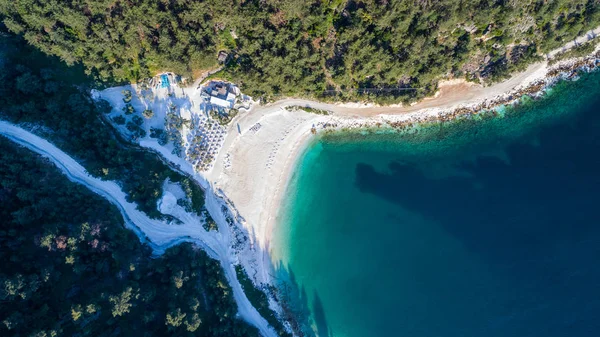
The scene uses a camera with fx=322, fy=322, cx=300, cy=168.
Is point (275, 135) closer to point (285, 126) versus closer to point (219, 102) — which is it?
point (285, 126)

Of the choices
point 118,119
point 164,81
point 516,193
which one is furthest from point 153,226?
point 516,193

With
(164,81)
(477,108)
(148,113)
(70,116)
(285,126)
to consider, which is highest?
(477,108)

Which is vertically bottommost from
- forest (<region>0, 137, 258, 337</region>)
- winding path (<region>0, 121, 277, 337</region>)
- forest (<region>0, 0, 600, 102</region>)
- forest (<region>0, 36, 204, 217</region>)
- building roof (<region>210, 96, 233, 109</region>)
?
forest (<region>0, 137, 258, 337</region>)

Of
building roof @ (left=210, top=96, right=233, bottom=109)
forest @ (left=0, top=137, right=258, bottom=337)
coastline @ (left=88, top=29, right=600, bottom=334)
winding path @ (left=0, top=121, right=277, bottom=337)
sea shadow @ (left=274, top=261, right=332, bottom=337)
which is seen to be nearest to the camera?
forest @ (left=0, top=137, right=258, bottom=337)

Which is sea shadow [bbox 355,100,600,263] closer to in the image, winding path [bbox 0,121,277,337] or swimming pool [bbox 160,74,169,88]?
winding path [bbox 0,121,277,337]

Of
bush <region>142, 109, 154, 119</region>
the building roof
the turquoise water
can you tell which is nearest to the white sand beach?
the building roof

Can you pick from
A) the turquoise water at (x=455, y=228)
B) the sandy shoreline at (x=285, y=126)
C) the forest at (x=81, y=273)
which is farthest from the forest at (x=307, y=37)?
the forest at (x=81, y=273)

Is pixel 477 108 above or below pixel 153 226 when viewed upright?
above

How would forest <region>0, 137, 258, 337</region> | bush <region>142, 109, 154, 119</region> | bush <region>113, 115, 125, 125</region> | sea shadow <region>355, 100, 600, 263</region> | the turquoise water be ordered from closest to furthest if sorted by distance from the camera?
forest <region>0, 137, 258, 337</region>
bush <region>142, 109, 154, 119</region>
bush <region>113, 115, 125, 125</region>
the turquoise water
sea shadow <region>355, 100, 600, 263</region>
